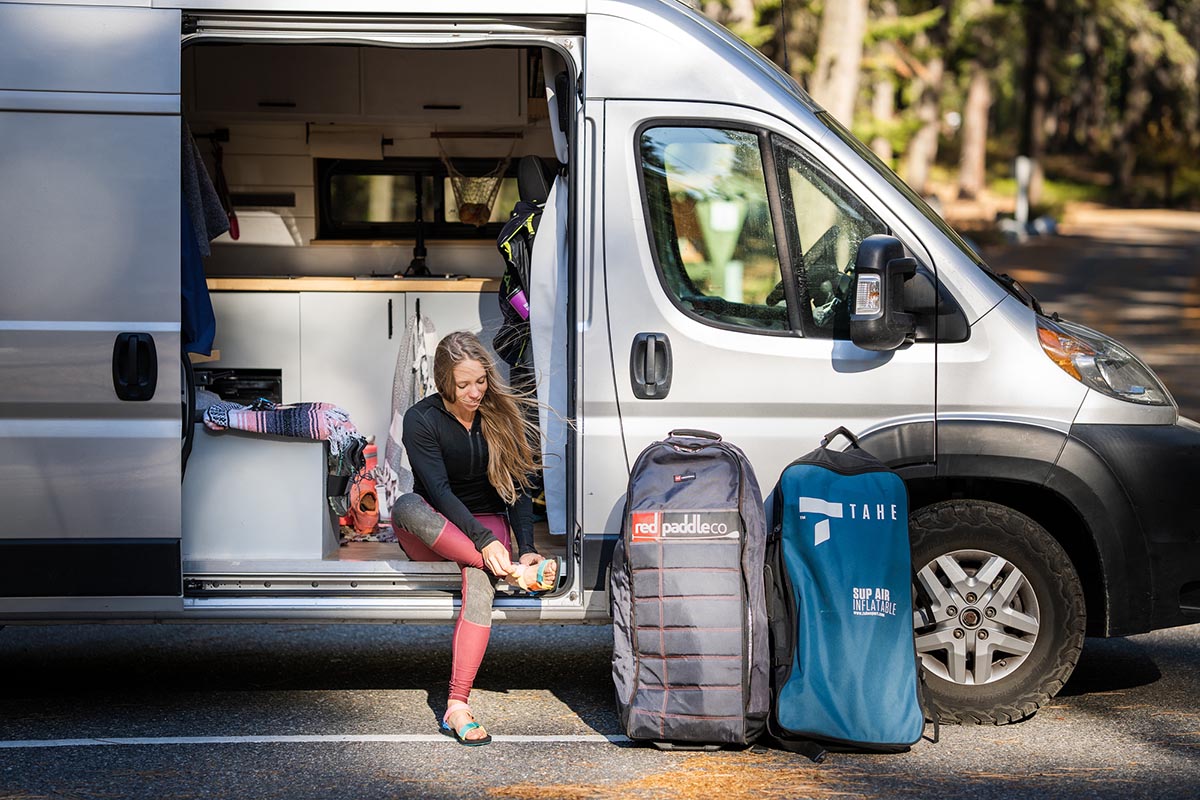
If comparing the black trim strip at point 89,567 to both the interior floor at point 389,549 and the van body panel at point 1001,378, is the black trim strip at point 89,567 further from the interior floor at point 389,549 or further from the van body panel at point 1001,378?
the van body panel at point 1001,378

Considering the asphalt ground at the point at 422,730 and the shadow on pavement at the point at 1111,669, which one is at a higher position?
the shadow on pavement at the point at 1111,669

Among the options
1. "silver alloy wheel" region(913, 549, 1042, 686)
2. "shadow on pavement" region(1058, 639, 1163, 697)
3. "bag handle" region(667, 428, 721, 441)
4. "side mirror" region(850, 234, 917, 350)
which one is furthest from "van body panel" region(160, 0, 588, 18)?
"shadow on pavement" region(1058, 639, 1163, 697)

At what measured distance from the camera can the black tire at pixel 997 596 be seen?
201 inches

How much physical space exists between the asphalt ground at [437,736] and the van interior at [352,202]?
0.60 metres

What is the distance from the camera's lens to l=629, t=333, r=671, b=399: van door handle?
16.6ft

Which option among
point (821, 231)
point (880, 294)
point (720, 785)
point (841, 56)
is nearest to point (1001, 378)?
point (880, 294)

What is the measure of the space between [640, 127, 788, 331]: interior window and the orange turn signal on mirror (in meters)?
0.87

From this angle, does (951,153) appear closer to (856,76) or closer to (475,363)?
(856,76)

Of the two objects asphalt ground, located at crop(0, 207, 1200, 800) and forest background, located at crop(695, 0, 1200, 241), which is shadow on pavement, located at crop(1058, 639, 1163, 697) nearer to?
asphalt ground, located at crop(0, 207, 1200, 800)

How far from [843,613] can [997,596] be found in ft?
1.95

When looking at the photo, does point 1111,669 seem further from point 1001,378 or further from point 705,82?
point 705,82

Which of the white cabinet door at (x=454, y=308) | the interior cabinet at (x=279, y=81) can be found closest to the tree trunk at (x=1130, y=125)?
the interior cabinet at (x=279, y=81)

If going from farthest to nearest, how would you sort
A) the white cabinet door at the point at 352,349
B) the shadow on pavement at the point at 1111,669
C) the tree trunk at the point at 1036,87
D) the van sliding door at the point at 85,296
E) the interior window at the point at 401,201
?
the tree trunk at the point at 1036,87 → the interior window at the point at 401,201 → the white cabinet door at the point at 352,349 → the shadow on pavement at the point at 1111,669 → the van sliding door at the point at 85,296

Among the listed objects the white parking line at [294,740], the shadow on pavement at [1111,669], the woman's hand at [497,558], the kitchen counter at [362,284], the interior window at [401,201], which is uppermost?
the interior window at [401,201]
